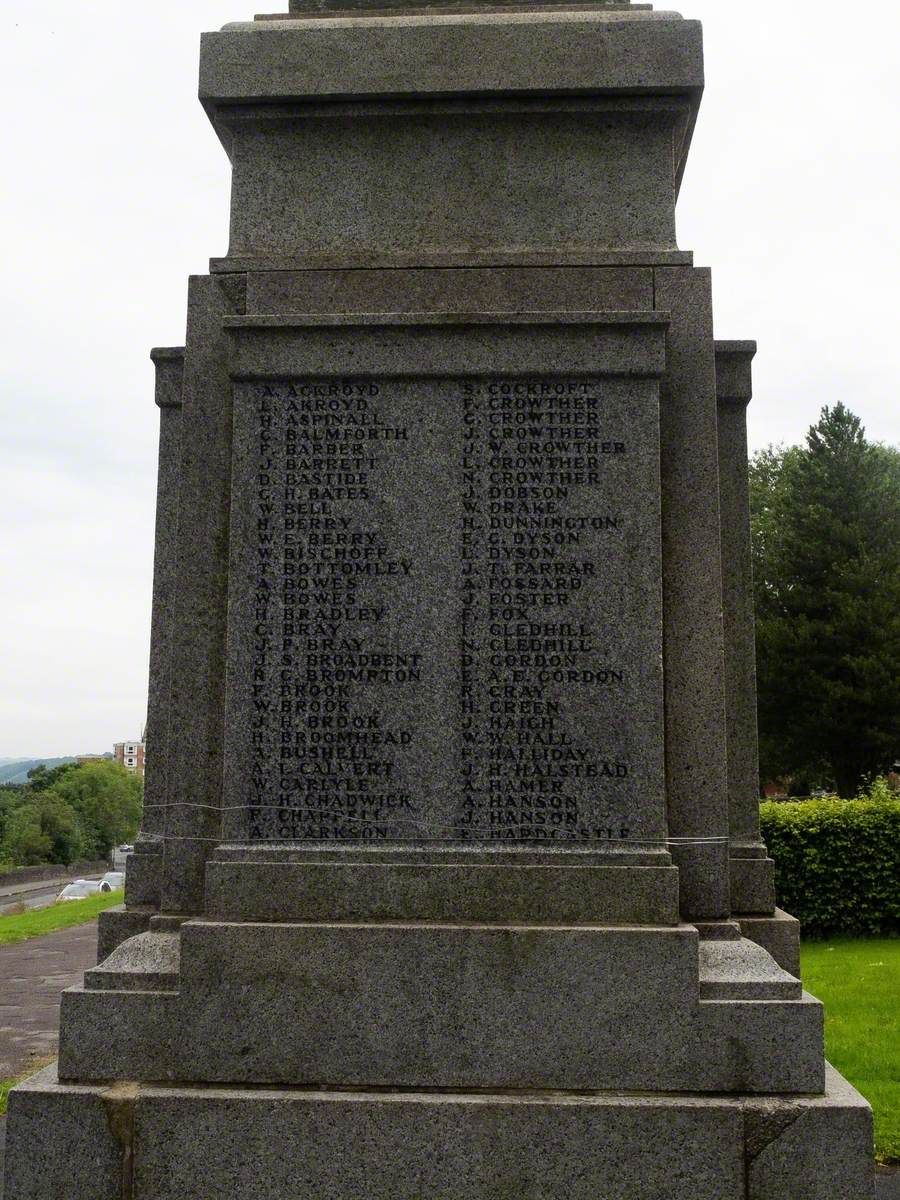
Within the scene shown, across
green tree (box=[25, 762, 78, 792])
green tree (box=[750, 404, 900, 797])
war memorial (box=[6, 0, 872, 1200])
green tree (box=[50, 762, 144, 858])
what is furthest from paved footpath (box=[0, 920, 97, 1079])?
green tree (box=[25, 762, 78, 792])

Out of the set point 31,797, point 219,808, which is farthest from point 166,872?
point 31,797

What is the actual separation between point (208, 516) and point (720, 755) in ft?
7.86

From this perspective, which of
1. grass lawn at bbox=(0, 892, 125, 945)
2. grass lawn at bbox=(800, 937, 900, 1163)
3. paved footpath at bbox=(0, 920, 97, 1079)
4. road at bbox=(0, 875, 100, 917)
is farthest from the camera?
road at bbox=(0, 875, 100, 917)

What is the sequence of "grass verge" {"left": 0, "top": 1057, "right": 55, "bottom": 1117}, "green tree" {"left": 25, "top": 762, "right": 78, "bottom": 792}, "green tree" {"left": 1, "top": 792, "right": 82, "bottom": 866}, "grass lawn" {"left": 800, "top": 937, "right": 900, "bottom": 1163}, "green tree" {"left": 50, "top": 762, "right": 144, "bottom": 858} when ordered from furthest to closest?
"green tree" {"left": 25, "top": 762, "right": 78, "bottom": 792}, "green tree" {"left": 50, "top": 762, "right": 144, "bottom": 858}, "green tree" {"left": 1, "top": 792, "right": 82, "bottom": 866}, "grass verge" {"left": 0, "top": 1057, "right": 55, "bottom": 1117}, "grass lawn" {"left": 800, "top": 937, "right": 900, "bottom": 1163}

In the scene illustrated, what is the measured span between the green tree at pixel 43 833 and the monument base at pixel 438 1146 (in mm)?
97745

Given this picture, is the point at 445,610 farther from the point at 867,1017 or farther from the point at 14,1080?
the point at 867,1017

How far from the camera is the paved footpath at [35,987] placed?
9438 millimetres

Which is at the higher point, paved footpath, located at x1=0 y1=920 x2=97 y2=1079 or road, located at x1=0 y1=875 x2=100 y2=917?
paved footpath, located at x1=0 y1=920 x2=97 y2=1079

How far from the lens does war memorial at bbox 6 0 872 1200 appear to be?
402 centimetres

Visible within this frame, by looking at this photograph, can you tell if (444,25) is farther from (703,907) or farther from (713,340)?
(703,907)

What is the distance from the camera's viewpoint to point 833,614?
38.5 metres

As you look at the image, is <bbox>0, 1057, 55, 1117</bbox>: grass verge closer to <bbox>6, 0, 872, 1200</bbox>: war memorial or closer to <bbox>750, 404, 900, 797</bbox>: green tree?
<bbox>6, 0, 872, 1200</bbox>: war memorial

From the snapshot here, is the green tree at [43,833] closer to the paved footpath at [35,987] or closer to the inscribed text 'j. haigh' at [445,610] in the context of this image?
the paved footpath at [35,987]

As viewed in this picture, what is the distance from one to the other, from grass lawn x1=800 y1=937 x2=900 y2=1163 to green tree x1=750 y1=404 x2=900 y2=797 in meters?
23.7
